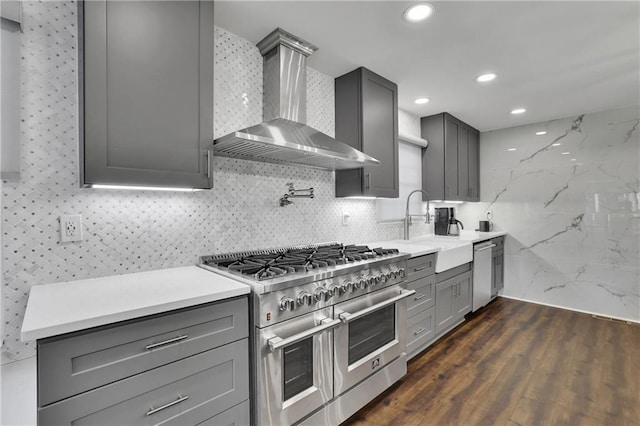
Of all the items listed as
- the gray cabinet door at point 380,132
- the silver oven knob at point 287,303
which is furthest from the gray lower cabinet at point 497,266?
the silver oven knob at point 287,303

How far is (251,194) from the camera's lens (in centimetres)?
204

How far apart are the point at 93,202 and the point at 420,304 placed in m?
2.41

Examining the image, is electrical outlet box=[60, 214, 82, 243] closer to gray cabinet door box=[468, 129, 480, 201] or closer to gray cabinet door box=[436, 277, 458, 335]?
gray cabinet door box=[436, 277, 458, 335]

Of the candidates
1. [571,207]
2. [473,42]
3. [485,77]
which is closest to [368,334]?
[473,42]

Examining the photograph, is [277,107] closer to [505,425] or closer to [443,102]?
[443,102]

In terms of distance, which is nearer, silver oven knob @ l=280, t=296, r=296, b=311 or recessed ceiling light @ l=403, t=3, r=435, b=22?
silver oven knob @ l=280, t=296, r=296, b=311

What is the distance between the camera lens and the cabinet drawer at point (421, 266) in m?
2.32

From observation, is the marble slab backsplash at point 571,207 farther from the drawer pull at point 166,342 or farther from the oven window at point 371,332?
the drawer pull at point 166,342

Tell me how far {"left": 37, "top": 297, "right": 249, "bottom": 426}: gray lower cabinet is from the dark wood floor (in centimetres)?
100

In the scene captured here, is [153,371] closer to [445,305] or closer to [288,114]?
[288,114]

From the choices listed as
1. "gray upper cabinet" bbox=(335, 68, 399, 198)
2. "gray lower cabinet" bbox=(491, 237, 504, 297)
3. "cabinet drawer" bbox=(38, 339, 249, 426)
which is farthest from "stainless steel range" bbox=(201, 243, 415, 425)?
"gray lower cabinet" bbox=(491, 237, 504, 297)

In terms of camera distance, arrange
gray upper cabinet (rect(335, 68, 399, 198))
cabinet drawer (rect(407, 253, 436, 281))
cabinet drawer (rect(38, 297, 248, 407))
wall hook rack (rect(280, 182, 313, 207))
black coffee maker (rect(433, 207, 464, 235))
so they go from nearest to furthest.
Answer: cabinet drawer (rect(38, 297, 248, 407)) < wall hook rack (rect(280, 182, 313, 207)) < cabinet drawer (rect(407, 253, 436, 281)) < gray upper cabinet (rect(335, 68, 399, 198)) < black coffee maker (rect(433, 207, 464, 235))

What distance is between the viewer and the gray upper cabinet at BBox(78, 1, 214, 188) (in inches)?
47.6

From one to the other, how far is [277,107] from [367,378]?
75.9 inches
